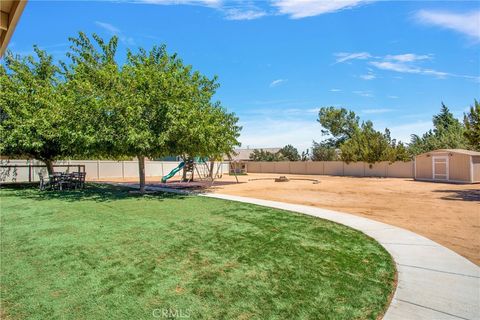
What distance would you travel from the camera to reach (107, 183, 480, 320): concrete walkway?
374 centimetres

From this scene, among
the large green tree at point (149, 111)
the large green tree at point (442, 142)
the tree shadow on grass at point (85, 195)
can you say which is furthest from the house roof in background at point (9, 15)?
the large green tree at point (442, 142)

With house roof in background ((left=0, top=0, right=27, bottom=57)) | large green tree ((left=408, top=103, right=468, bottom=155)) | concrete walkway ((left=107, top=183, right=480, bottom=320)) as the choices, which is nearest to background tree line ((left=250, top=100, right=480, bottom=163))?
large green tree ((left=408, top=103, right=468, bottom=155))

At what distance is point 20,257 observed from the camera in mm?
5656

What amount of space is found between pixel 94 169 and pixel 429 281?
31436 mm

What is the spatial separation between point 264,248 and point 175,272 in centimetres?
186

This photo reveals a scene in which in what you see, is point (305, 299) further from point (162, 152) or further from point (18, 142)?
point (18, 142)

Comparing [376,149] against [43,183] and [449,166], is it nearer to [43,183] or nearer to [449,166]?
[449,166]

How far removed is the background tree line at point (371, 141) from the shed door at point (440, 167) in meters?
2.82

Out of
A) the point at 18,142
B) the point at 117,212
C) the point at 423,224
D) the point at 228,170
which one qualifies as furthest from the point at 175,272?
the point at 228,170

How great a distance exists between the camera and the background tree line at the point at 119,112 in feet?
45.4

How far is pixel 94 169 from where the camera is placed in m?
31.3

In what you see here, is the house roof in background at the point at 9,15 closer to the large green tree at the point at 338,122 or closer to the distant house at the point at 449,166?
the distant house at the point at 449,166

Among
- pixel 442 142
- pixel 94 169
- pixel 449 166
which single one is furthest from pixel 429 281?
pixel 442 142

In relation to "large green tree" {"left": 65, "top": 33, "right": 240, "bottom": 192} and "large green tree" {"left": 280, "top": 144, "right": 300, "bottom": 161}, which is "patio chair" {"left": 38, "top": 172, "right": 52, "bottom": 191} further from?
"large green tree" {"left": 280, "top": 144, "right": 300, "bottom": 161}
